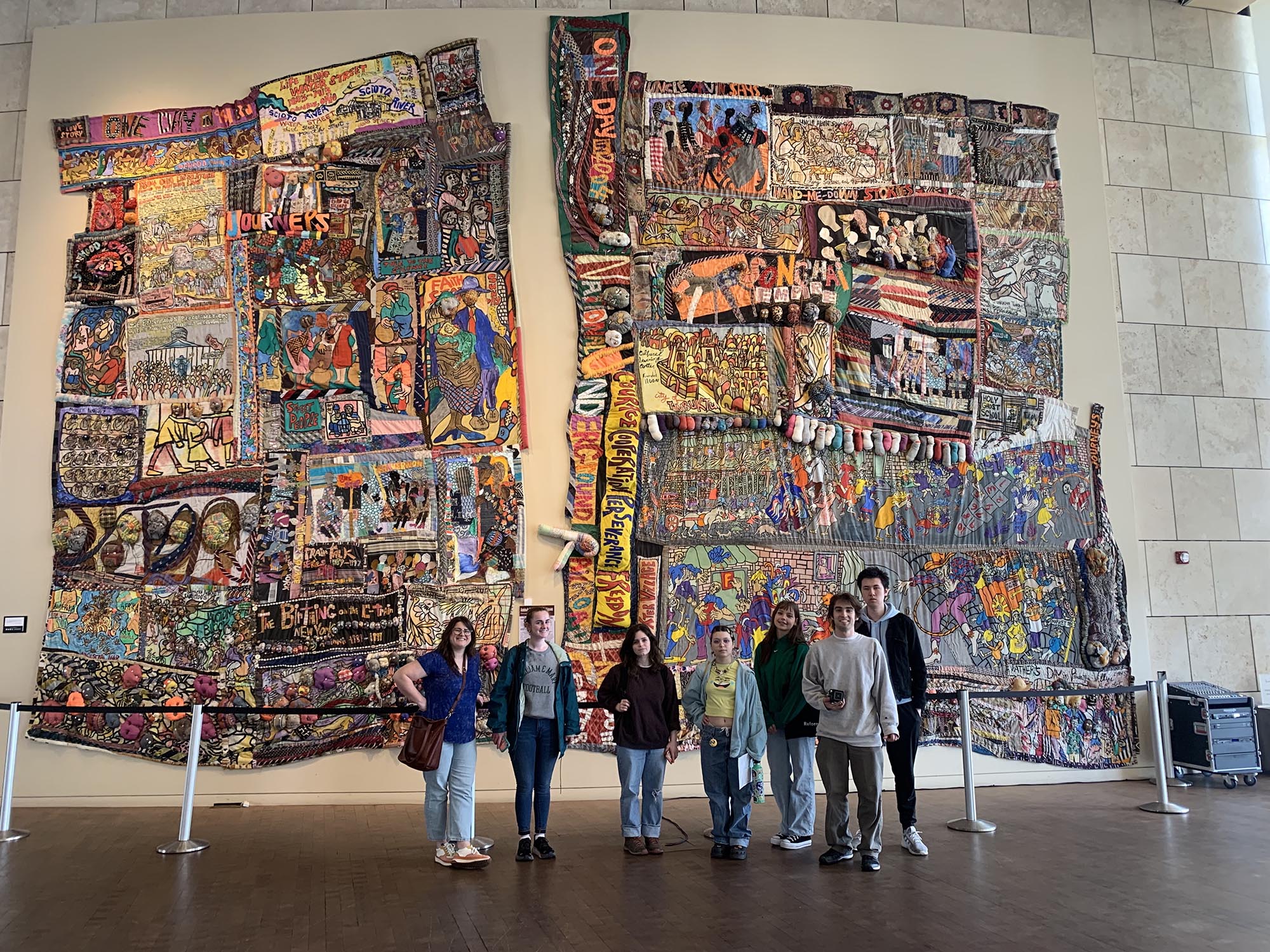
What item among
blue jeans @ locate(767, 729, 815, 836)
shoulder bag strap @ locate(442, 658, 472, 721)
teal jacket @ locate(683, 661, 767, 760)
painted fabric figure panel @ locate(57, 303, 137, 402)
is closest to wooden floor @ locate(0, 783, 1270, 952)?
blue jeans @ locate(767, 729, 815, 836)

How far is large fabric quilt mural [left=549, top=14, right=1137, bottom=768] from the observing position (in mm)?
8906

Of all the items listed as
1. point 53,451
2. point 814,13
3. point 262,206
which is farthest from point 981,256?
point 53,451

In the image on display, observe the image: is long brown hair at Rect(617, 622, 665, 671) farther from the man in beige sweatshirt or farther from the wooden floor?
the wooden floor

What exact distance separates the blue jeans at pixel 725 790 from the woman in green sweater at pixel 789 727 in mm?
339

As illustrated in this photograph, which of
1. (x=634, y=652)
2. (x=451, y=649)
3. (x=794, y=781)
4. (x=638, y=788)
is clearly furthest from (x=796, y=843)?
(x=451, y=649)

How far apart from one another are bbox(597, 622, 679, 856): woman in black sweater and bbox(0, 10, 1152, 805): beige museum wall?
7.89 feet

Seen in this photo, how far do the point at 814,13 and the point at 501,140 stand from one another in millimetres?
3528

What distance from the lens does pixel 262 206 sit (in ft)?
30.3

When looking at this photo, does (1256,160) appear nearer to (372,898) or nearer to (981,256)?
(981,256)

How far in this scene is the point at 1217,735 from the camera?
340 inches

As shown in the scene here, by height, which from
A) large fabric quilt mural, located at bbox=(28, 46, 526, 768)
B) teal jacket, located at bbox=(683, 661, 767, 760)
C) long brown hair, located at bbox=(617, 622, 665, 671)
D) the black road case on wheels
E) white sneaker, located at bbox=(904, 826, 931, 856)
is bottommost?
white sneaker, located at bbox=(904, 826, 931, 856)

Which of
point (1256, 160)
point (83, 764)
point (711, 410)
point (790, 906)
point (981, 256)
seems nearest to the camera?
point (790, 906)

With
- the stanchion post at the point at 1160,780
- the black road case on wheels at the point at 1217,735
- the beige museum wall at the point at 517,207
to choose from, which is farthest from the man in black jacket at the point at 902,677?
the black road case on wheels at the point at 1217,735

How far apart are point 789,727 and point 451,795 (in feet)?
6.98
